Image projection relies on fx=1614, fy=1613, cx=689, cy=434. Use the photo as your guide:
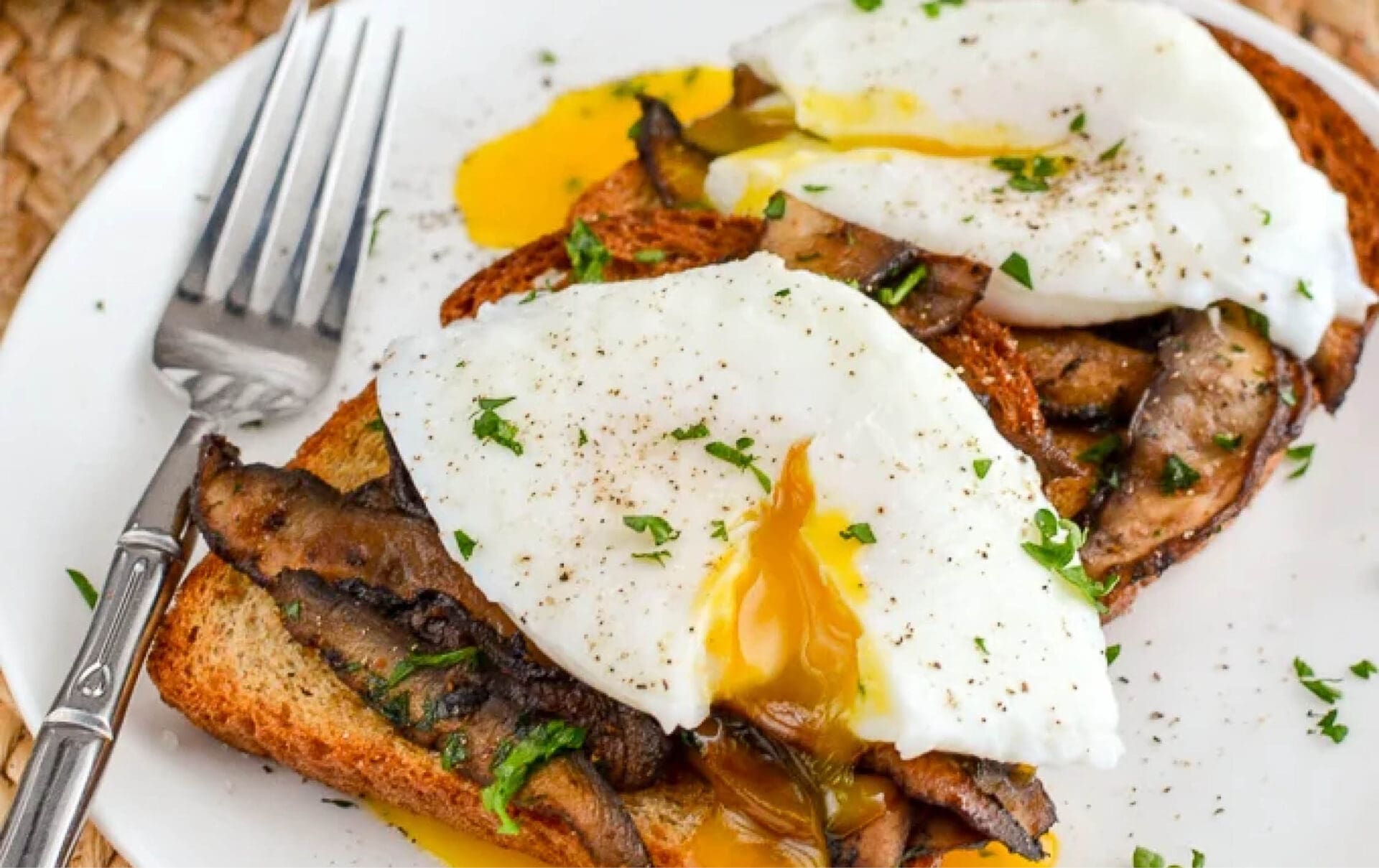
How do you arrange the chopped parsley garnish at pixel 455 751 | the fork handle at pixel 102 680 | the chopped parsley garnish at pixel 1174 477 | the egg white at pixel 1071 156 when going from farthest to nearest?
1. the egg white at pixel 1071 156
2. the chopped parsley garnish at pixel 1174 477
3. the chopped parsley garnish at pixel 455 751
4. the fork handle at pixel 102 680

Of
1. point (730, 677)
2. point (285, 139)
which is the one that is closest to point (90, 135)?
point (285, 139)

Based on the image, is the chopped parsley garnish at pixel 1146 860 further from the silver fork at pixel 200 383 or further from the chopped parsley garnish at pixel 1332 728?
the silver fork at pixel 200 383

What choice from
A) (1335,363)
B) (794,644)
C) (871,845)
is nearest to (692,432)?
(794,644)

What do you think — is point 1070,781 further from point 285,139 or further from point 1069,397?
point 285,139

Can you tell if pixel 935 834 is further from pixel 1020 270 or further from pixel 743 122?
pixel 743 122

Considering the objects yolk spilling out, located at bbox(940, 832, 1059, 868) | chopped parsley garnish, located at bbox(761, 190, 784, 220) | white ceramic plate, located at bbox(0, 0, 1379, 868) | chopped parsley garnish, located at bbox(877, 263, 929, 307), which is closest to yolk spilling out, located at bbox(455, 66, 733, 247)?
white ceramic plate, located at bbox(0, 0, 1379, 868)


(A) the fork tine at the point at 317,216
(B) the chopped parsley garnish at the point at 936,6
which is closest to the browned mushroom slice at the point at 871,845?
(A) the fork tine at the point at 317,216

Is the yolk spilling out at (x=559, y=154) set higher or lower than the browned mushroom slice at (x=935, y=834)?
higher
